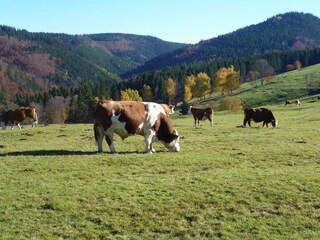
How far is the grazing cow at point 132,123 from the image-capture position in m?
18.8

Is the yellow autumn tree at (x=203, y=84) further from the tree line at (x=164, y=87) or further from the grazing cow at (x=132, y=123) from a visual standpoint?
the grazing cow at (x=132, y=123)

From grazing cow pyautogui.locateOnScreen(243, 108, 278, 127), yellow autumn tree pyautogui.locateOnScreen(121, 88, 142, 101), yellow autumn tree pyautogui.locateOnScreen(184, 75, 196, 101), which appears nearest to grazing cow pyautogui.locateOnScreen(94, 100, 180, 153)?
grazing cow pyautogui.locateOnScreen(243, 108, 278, 127)

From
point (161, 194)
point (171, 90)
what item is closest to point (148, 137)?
point (161, 194)

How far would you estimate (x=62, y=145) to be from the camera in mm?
23172

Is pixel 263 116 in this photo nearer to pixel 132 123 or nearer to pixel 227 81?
pixel 132 123

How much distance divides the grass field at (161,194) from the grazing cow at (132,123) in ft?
2.69

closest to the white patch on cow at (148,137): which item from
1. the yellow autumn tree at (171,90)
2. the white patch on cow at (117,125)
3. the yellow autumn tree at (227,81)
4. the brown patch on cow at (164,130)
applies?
the brown patch on cow at (164,130)

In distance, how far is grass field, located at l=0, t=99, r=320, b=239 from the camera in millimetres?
10484

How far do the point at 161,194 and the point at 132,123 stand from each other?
6.80 meters

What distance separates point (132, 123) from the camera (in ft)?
62.6

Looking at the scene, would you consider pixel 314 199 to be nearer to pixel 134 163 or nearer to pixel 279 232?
pixel 279 232

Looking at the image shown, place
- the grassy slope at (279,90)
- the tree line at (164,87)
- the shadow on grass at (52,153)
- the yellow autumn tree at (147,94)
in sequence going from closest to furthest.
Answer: the shadow on grass at (52,153) < the grassy slope at (279,90) < the tree line at (164,87) < the yellow autumn tree at (147,94)

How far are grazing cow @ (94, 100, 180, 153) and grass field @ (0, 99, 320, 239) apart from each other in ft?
2.69

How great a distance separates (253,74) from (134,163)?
482 feet
